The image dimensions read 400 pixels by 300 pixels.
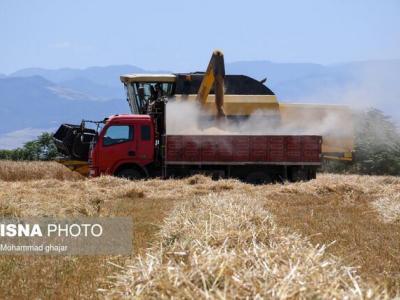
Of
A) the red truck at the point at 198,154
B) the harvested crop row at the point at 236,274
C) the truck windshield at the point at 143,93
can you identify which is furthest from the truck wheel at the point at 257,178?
the harvested crop row at the point at 236,274

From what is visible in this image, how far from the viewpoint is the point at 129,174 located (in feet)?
63.6

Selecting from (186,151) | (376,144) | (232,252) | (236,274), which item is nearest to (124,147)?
(186,151)

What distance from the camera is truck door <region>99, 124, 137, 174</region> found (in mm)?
19328

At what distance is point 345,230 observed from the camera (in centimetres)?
970

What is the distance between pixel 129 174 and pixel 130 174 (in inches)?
1.4

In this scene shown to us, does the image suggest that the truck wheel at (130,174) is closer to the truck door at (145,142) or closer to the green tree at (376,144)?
the truck door at (145,142)

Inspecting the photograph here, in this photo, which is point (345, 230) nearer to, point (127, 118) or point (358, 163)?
point (127, 118)

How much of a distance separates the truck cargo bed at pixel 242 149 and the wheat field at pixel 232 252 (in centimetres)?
336

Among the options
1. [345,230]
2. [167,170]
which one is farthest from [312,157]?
[345,230]

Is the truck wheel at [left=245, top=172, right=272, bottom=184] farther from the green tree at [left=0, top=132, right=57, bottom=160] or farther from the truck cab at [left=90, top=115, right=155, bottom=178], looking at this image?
the green tree at [left=0, top=132, right=57, bottom=160]

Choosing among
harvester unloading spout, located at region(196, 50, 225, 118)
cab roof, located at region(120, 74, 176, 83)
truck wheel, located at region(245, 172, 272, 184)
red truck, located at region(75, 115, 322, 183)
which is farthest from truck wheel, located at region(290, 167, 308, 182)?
cab roof, located at region(120, 74, 176, 83)

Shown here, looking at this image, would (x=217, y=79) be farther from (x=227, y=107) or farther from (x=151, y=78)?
(x=151, y=78)

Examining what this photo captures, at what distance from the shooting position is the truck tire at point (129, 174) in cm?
1934

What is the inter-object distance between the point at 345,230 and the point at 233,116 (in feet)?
37.6
